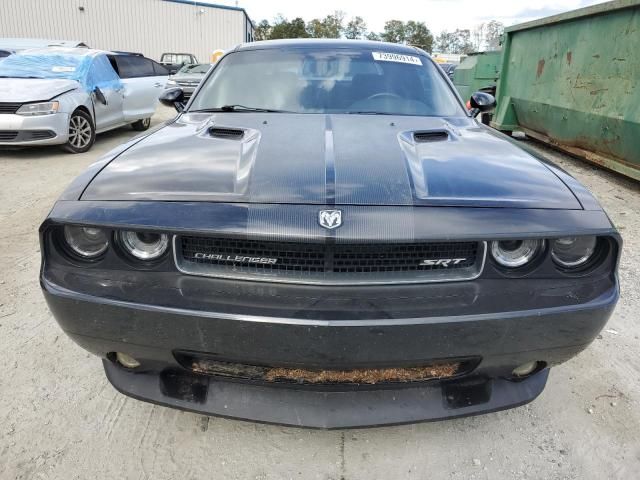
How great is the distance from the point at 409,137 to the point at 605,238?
0.89 m

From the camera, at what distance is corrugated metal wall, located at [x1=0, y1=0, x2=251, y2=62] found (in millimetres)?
28545

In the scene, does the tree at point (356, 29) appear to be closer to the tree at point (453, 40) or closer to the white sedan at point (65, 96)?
the tree at point (453, 40)

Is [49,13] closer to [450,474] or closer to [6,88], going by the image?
[6,88]

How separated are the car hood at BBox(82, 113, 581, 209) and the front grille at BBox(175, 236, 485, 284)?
14 cm

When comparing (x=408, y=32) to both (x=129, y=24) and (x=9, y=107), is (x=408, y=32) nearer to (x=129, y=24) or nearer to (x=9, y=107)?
(x=129, y=24)

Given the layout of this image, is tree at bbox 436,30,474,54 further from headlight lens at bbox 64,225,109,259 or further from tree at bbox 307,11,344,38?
headlight lens at bbox 64,225,109,259

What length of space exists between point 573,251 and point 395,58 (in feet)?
6.25

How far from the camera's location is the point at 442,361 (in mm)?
1571

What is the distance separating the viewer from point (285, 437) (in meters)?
1.95

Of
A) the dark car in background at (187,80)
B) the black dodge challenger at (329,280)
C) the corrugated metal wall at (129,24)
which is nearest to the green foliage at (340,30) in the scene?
the corrugated metal wall at (129,24)

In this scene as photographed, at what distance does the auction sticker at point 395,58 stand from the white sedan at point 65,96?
5.54 meters

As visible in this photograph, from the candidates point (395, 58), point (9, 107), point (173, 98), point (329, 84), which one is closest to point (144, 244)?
point (329, 84)

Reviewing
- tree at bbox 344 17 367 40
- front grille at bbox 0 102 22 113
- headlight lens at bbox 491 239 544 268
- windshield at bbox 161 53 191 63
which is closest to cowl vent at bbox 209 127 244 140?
headlight lens at bbox 491 239 544 268

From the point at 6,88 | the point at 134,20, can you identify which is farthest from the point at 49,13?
the point at 6,88
